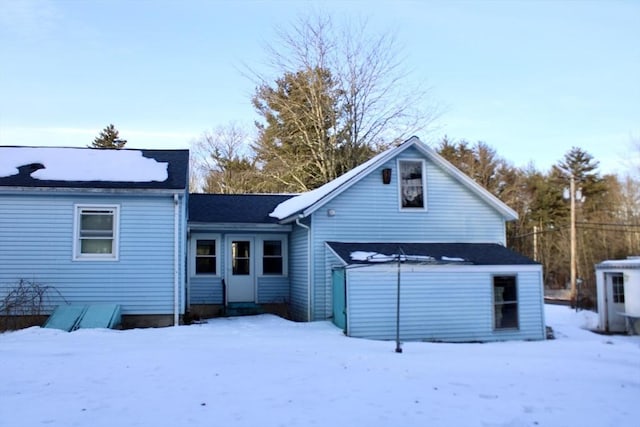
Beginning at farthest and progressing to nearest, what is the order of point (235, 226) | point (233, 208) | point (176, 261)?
point (233, 208), point (235, 226), point (176, 261)

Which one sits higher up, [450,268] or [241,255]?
[241,255]

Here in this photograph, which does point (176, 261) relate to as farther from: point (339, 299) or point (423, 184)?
point (423, 184)

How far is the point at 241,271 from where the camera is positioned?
18.3 metres

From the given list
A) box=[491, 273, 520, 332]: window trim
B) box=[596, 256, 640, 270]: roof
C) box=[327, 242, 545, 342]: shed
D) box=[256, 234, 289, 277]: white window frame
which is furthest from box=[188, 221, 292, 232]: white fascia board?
box=[596, 256, 640, 270]: roof

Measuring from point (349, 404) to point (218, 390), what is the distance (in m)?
1.74

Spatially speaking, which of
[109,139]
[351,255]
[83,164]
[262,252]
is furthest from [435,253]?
[109,139]

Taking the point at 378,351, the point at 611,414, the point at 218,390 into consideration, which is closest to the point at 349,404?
the point at 218,390

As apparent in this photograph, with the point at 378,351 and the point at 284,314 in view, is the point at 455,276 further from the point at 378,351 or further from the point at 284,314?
the point at 284,314

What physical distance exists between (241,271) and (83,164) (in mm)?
5704

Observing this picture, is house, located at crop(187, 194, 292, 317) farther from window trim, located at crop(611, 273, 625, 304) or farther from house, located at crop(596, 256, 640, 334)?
window trim, located at crop(611, 273, 625, 304)

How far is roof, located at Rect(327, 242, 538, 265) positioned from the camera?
→ 576 inches

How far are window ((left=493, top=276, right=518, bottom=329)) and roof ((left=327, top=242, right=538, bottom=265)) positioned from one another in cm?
52

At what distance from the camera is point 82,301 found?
46.1 feet

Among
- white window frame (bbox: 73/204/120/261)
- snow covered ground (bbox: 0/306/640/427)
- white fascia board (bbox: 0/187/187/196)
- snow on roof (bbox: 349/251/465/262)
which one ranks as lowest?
snow covered ground (bbox: 0/306/640/427)
